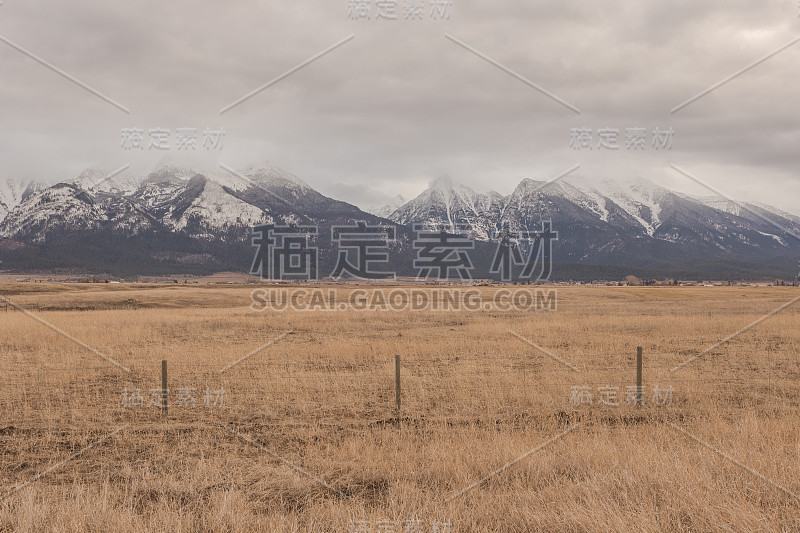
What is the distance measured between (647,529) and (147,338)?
25.2 meters

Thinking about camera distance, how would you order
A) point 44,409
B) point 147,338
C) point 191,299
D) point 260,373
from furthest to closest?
point 191,299
point 147,338
point 260,373
point 44,409

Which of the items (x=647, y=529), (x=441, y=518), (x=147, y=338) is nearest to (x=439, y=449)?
(x=441, y=518)

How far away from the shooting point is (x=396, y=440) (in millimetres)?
9578

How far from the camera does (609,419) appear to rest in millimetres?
11477

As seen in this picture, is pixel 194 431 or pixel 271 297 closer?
pixel 194 431

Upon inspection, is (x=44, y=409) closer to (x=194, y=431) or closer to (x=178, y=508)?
(x=194, y=431)

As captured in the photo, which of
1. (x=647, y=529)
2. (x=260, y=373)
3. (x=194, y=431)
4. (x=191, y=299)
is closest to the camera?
(x=647, y=529)

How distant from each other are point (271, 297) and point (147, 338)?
110 feet

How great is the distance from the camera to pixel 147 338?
25.7 m

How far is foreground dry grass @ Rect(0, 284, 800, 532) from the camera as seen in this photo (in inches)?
245

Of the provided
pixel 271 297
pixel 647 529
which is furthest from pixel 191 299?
pixel 647 529

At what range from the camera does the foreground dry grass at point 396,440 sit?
6.23 m

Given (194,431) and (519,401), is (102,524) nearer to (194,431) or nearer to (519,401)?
(194,431)

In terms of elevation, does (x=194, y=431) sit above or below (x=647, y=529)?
below
